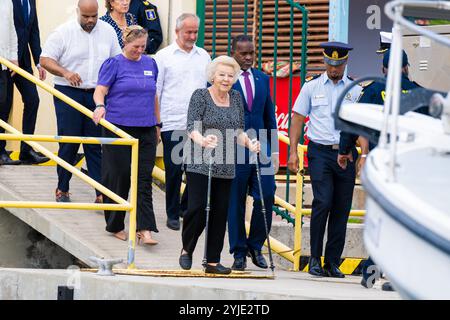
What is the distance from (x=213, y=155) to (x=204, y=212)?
1.42 ft

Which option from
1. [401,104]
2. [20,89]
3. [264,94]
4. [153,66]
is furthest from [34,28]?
[401,104]

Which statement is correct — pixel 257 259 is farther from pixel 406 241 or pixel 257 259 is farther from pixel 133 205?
pixel 406 241

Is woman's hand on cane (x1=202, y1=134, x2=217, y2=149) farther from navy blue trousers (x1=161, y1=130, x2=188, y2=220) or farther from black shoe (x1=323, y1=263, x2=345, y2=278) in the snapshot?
navy blue trousers (x1=161, y1=130, x2=188, y2=220)

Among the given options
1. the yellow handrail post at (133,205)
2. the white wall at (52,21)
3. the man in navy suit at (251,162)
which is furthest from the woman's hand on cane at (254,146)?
the white wall at (52,21)

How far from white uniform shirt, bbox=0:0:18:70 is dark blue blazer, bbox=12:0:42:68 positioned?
0.08 meters

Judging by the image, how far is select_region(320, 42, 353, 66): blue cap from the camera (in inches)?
459

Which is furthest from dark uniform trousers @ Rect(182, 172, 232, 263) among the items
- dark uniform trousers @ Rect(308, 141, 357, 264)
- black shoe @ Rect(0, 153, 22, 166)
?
black shoe @ Rect(0, 153, 22, 166)

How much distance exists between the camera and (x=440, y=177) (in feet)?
25.1

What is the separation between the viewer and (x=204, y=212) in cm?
1064

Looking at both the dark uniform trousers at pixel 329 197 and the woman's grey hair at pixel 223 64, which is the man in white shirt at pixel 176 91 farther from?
the woman's grey hair at pixel 223 64

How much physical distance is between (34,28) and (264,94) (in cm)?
301

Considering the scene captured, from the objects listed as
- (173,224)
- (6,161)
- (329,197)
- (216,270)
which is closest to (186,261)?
(216,270)

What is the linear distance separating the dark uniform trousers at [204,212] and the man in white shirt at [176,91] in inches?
67.4
